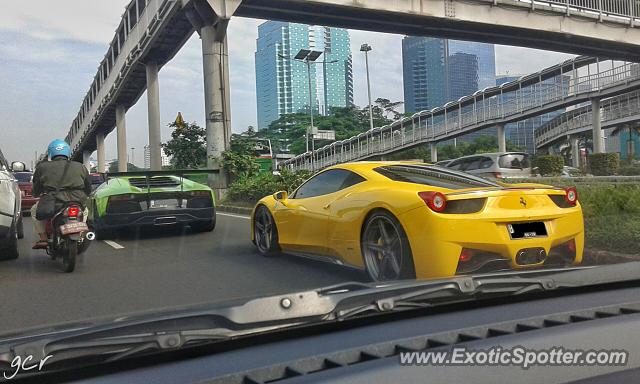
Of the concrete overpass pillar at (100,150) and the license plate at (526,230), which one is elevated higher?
the concrete overpass pillar at (100,150)

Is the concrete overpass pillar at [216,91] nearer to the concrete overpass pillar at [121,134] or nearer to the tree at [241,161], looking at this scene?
the tree at [241,161]

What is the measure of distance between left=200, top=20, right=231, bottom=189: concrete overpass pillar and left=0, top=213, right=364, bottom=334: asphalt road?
14278 mm

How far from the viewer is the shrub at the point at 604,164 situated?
20.5 m

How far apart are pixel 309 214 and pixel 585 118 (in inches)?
1736

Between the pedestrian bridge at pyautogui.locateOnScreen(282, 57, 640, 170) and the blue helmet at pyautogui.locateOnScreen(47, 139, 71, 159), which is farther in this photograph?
the pedestrian bridge at pyautogui.locateOnScreen(282, 57, 640, 170)

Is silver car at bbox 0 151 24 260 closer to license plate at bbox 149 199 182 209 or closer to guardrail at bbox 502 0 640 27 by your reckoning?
license plate at bbox 149 199 182 209

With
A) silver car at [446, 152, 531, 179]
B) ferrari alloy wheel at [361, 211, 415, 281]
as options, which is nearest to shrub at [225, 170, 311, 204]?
silver car at [446, 152, 531, 179]

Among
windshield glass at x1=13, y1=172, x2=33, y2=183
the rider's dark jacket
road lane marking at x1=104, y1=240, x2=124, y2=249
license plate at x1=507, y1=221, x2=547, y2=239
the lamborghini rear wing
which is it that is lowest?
Result: road lane marking at x1=104, y1=240, x2=124, y2=249

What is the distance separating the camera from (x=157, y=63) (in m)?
33.7

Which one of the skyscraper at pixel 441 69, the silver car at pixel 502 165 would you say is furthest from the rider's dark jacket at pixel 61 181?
the skyscraper at pixel 441 69

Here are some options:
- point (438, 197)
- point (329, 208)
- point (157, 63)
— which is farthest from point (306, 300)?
point (157, 63)

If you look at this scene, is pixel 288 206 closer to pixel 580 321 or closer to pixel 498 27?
pixel 580 321

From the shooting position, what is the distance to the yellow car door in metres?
5.81

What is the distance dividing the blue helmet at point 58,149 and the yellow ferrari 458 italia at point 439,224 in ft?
11.2
